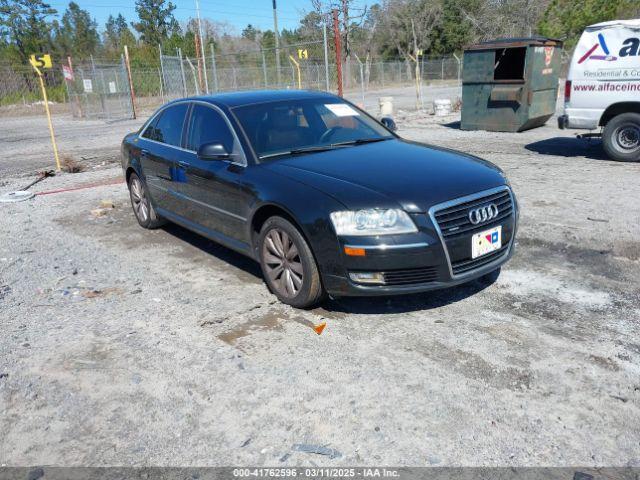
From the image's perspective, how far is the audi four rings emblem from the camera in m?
3.76

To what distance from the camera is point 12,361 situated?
3.61 m

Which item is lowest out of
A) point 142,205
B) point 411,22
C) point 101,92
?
point 142,205

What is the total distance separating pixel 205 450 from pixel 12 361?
5.88ft

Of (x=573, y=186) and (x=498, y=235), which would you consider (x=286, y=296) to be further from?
(x=573, y=186)

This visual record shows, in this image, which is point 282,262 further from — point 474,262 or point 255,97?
point 255,97

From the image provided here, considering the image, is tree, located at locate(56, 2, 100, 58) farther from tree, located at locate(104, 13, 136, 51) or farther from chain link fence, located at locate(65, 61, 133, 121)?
chain link fence, located at locate(65, 61, 133, 121)

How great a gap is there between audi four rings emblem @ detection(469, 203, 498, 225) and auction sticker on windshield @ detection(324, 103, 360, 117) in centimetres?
189

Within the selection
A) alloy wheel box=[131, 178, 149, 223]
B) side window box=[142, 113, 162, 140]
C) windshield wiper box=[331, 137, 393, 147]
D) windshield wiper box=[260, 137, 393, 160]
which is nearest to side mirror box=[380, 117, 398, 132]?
windshield wiper box=[331, 137, 393, 147]

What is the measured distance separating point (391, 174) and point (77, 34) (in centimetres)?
8509

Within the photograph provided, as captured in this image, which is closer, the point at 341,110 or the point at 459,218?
the point at 459,218

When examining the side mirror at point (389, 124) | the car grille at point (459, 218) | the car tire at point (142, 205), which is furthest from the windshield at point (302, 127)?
the car tire at point (142, 205)

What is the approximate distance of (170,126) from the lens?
5.75 m

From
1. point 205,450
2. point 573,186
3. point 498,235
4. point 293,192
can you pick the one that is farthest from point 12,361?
point 573,186

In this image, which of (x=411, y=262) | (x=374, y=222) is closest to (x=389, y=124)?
(x=374, y=222)
